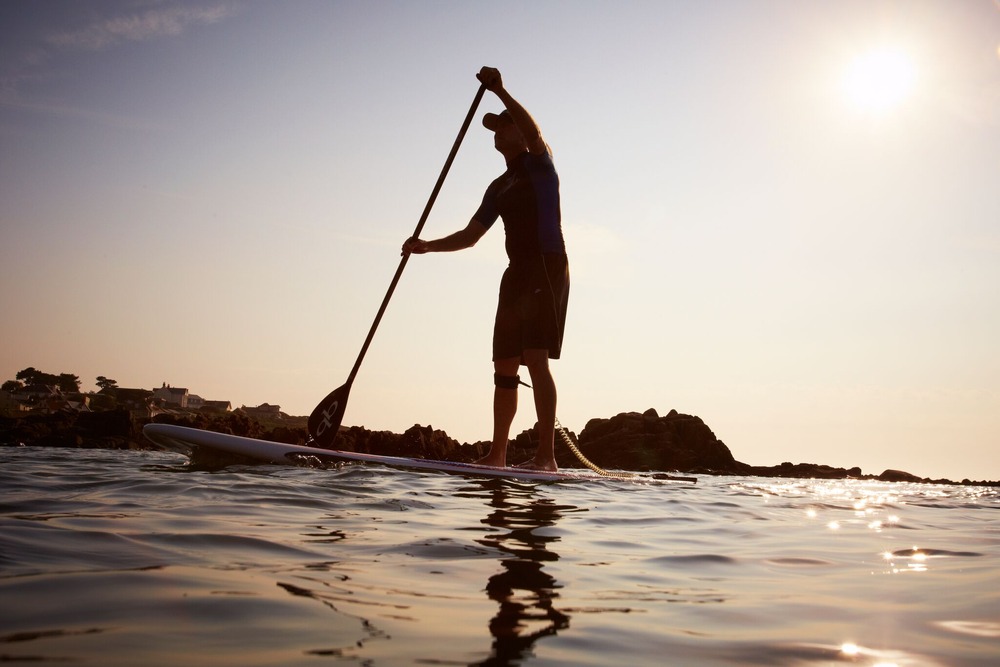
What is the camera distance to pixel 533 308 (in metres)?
6.84

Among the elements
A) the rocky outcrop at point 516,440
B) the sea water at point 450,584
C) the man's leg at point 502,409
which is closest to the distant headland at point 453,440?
the rocky outcrop at point 516,440

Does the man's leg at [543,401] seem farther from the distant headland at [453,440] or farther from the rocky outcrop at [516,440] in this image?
the distant headland at [453,440]

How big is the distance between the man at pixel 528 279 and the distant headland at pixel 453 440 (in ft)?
18.2

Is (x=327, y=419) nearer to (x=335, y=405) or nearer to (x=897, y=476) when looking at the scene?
(x=335, y=405)

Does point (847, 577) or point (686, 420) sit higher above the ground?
point (686, 420)

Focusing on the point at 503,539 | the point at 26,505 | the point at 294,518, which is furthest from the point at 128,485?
the point at 503,539

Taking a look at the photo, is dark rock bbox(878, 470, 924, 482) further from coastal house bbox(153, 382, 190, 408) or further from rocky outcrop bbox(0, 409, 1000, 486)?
coastal house bbox(153, 382, 190, 408)

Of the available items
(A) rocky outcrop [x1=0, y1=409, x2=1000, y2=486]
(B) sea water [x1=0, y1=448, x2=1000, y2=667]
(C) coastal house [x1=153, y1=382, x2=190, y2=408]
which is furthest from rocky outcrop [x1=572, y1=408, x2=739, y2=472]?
(C) coastal house [x1=153, y1=382, x2=190, y2=408]

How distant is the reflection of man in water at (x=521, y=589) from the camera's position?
5.23 feet

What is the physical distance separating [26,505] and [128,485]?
1088 millimetres

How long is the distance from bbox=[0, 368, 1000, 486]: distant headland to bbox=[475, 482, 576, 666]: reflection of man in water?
8653 millimetres

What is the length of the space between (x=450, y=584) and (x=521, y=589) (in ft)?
0.66

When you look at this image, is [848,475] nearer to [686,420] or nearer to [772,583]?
[686,420]

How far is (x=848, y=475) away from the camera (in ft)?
108
